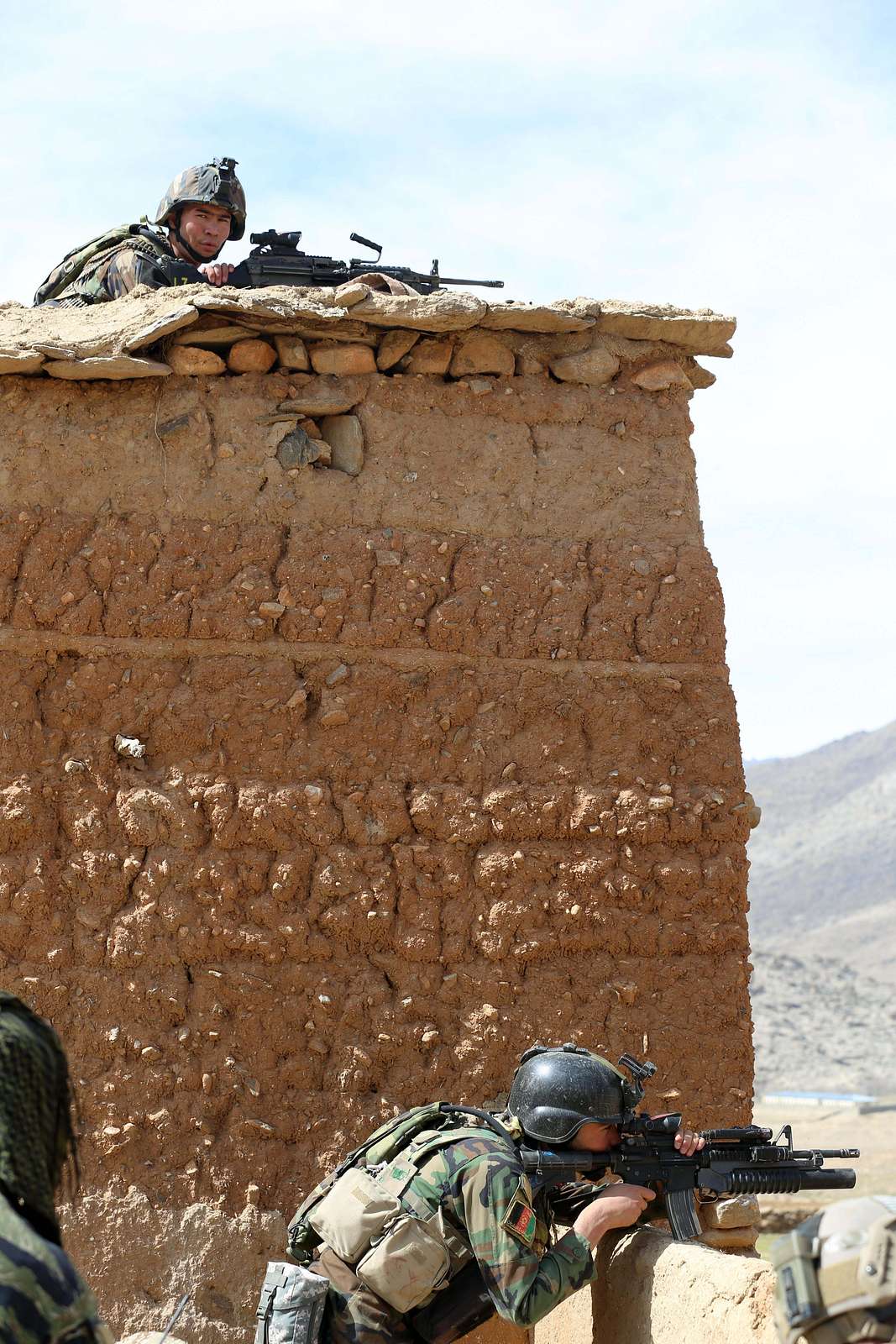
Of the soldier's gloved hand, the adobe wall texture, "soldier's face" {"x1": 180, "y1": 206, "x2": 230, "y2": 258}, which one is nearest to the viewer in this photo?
the soldier's gloved hand

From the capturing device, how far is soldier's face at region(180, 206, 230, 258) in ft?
21.1

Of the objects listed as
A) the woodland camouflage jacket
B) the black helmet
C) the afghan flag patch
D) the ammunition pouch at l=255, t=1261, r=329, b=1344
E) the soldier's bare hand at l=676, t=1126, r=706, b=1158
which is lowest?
the ammunition pouch at l=255, t=1261, r=329, b=1344

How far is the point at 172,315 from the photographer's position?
529cm

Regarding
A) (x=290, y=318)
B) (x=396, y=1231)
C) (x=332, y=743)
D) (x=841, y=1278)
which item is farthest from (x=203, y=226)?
(x=841, y=1278)

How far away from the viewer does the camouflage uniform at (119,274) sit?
5949 millimetres

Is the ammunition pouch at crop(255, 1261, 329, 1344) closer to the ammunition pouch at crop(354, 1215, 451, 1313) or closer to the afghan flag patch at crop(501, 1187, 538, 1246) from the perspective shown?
the ammunition pouch at crop(354, 1215, 451, 1313)

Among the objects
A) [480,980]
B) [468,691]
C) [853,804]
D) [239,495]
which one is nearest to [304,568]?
[239,495]

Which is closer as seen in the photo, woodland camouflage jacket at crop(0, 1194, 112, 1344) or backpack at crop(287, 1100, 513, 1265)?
woodland camouflage jacket at crop(0, 1194, 112, 1344)

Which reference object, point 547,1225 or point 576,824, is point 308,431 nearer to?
point 576,824

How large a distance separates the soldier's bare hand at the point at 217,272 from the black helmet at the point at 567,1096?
3.25 m

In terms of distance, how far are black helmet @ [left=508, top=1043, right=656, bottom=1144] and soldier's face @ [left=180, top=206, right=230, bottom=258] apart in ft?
12.5

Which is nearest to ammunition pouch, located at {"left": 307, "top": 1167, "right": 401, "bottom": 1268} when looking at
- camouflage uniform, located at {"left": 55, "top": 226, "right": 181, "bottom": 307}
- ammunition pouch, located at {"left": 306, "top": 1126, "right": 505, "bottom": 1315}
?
ammunition pouch, located at {"left": 306, "top": 1126, "right": 505, "bottom": 1315}

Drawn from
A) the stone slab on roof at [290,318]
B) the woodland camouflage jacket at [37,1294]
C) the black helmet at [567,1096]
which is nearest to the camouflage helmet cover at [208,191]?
the stone slab on roof at [290,318]

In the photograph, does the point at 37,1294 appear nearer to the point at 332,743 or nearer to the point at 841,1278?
the point at 841,1278
